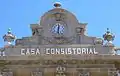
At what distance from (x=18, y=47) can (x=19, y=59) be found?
39.7 inches

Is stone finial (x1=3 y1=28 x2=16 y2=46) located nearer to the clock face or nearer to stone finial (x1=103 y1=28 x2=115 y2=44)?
Result: the clock face

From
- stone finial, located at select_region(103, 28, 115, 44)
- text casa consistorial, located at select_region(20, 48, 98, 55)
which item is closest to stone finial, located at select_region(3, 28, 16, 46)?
text casa consistorial, located at select_region(20, 48, 98, 55)

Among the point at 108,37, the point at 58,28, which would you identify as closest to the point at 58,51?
the point at 58,28

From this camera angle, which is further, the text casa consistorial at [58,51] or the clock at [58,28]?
the clock at [58,28]

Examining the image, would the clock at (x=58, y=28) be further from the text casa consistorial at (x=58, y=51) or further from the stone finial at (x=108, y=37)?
the stone finial at (x=108, y=37)

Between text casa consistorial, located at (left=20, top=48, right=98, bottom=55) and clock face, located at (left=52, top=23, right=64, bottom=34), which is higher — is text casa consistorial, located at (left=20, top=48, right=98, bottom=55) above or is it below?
below

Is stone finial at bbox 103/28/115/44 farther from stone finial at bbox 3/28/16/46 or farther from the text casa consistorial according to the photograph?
Answer: stone finial at bbox 3/28/16/46

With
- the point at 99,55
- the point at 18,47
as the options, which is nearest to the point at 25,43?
the point at 18,47

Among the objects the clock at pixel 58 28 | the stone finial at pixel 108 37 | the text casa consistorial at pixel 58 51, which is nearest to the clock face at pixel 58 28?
the clock at pixel 58 28

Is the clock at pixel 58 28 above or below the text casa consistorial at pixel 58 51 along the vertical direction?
above

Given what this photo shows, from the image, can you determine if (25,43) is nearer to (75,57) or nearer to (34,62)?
(34,62)

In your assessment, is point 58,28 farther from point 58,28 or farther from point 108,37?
point 108,37

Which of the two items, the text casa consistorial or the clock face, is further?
the clock face

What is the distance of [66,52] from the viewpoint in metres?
30.0
